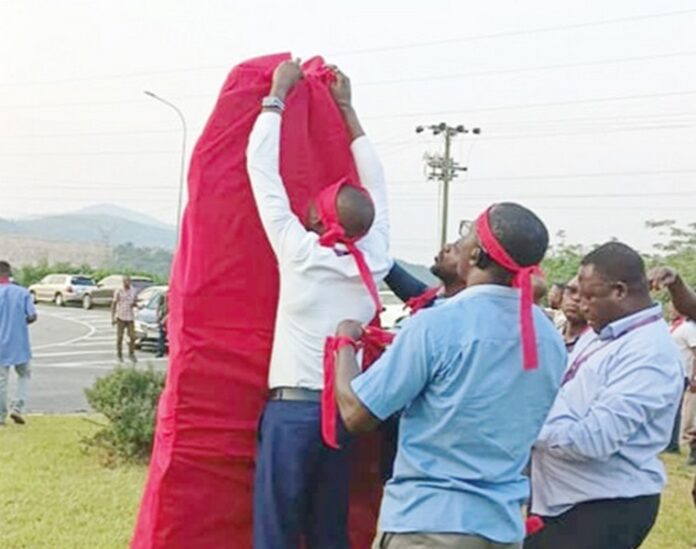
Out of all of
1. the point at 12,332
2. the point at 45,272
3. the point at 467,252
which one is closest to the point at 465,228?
the point at 467,252

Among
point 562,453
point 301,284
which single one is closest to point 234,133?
point 301,284

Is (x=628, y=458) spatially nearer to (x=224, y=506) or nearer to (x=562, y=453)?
(x=562, y=453)

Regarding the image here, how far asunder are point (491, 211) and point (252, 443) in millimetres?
1266

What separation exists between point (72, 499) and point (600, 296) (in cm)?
508

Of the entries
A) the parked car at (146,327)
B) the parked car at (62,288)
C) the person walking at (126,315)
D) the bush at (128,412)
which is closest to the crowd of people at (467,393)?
the bush at (128,412)

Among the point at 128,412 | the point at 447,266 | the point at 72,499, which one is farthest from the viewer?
the point at 128,412

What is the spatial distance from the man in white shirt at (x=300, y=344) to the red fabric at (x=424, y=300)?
0.35 metres

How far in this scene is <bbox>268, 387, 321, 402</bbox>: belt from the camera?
315 cm

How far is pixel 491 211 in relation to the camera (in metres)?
2.73

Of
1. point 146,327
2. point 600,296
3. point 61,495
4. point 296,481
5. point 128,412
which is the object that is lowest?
point 146,327

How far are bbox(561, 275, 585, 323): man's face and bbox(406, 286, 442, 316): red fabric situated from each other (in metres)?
0.49

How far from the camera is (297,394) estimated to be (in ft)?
10.5

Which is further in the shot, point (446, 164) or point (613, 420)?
point (446, 164)

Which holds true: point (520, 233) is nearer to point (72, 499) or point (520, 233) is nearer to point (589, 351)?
A: point (589, 351)
